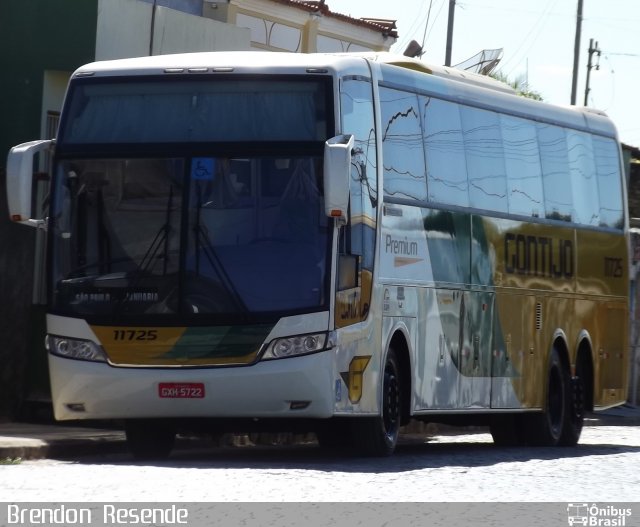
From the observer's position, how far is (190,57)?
15375 mm

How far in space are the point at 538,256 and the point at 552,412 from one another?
6.73ft

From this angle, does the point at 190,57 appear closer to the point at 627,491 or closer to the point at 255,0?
the point at 627,491

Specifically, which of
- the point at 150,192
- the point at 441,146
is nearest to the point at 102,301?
the point at 150,192

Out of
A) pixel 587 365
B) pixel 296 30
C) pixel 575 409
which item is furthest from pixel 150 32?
pixel 296 30

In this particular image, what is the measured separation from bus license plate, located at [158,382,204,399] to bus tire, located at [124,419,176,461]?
1471 mm

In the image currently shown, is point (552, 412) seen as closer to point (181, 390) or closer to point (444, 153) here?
point (444, 153)

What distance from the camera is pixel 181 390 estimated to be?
14.4 m

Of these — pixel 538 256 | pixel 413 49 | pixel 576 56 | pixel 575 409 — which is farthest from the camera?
pixel 576 56

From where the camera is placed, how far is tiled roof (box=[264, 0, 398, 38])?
3447 cm

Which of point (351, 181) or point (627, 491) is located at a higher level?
point (351, 181)

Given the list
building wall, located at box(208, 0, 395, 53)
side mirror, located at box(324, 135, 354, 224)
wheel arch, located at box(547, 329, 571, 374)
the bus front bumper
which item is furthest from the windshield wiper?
building wall, located at box(208, 0, 395, 53)

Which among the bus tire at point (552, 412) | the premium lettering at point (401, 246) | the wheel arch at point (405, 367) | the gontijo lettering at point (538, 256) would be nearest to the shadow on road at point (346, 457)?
the bus tire at point (552, 412)

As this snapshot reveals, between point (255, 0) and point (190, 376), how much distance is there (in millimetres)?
20214
